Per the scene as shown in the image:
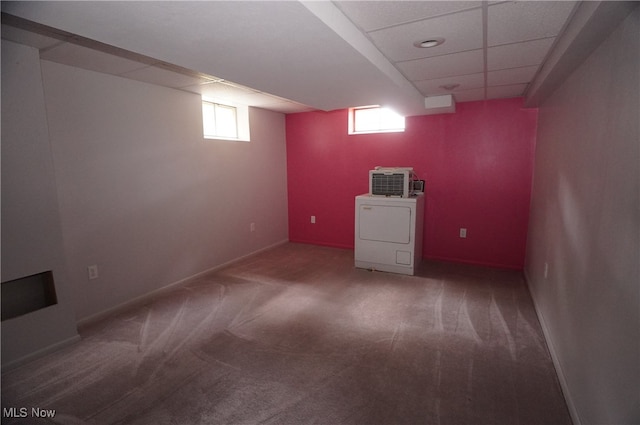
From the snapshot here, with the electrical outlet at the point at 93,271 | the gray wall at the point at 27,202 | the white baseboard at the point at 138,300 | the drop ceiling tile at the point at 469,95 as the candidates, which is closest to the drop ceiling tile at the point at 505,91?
the drop ceiling tile at the point at 469,95

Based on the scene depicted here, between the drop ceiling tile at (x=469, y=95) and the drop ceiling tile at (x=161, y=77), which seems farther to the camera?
the drop ceiling tile at (x=469, y=95)

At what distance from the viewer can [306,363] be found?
209 cm

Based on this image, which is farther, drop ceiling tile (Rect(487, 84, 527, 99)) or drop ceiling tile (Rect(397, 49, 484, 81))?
drop ceiling tile (Rect(487, 84, 527, 99))

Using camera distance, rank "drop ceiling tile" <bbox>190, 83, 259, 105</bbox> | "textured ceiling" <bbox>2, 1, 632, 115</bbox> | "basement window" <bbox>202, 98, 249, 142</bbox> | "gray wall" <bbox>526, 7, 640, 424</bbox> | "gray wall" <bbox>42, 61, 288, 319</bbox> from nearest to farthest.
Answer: "gray wall" <bbox>526, 7, 640, 424</bbox>, "textured ceiling" <bbox>2, 1, 632, 115</bbox>, "gray wall" <bbox>42, 61, 288, 319</bbox>, "drop ceiling tile" <bbox>190, 83, 259, 105</bbox>, "basement window" <bbox>202, 98, 249, 142</bbox>

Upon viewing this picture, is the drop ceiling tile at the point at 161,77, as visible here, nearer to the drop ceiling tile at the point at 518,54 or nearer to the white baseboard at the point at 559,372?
the drop ceiling tile at the point at 518,54

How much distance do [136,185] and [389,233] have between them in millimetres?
2746

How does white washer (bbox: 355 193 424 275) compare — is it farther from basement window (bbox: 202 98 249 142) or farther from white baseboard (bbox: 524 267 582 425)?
basement window (bbox: 202 98 249 142)

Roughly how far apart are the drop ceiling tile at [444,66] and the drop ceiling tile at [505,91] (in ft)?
2.49

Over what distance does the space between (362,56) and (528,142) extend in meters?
2.76

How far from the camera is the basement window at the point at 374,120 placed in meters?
4.34

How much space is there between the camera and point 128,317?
2719 mm

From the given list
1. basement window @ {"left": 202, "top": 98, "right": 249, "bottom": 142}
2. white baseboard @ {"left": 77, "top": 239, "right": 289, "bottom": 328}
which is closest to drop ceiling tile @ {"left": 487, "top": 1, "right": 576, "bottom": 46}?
basement window @ {"left": 202, "top": 98, "right": 249, "bottom": 142}

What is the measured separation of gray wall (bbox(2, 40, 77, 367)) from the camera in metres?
1.96

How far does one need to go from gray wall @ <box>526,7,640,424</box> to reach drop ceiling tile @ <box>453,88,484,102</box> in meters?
0.95
